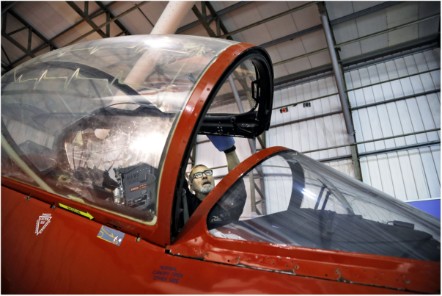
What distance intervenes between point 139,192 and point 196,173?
2.10m

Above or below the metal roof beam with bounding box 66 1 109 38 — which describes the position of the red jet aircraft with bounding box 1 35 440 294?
below

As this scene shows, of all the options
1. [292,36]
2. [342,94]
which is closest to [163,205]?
[342,94]

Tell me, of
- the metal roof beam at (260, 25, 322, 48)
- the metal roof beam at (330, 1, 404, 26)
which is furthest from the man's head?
the metal roof beam at (330, 1, 404, 26)

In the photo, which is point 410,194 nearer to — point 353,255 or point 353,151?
point 353,151

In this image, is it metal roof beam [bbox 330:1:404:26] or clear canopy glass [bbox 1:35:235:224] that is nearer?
clear canopy glass [bbox 1:35:235:224]

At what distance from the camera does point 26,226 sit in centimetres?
152

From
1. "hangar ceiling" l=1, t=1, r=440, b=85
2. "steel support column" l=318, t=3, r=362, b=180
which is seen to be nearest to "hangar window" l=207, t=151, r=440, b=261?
"steel support column" l=318, t=3, r=362, b=180

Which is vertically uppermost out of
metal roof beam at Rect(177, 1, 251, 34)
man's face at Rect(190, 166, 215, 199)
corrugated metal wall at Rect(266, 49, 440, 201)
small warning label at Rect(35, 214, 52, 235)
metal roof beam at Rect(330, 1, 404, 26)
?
metal roof beam at Rect(330, 1, 404, 26)

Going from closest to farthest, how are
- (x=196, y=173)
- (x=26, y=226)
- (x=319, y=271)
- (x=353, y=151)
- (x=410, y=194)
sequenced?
(x=319, y=271) → (x=26, y=226) → (x=196, y=173) → (x=410, y=194) → (x=353, y=151)

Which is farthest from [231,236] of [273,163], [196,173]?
[196,173]

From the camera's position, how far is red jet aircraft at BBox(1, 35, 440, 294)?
110 cm

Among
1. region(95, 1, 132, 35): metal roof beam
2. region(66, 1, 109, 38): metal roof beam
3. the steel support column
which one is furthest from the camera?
region(95, 1, 132, 35): metal roof beam

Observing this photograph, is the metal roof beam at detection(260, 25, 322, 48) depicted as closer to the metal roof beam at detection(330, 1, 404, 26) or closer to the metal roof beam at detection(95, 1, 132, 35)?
the metal roof beam at detection(330, 1, 404, 26)

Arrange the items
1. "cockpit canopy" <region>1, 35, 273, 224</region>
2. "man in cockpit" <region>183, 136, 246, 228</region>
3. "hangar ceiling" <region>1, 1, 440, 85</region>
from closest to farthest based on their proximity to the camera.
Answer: "cockpit canopy" <region>1, 35, 273, 224</region>, "man in cockpit" <region>183, 136, 246, 228</region>, "hangar ceiling" <region>1, 1, 440, 85</region>
